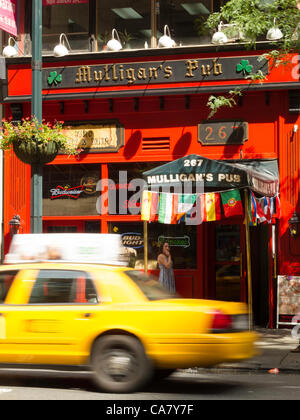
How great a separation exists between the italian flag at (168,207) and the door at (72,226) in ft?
11.0

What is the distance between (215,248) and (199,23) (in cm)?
525

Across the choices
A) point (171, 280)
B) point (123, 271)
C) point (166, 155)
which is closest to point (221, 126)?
point (166, 155)

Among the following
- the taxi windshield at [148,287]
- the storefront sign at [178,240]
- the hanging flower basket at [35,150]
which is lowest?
the taxi windshield at [148,287]

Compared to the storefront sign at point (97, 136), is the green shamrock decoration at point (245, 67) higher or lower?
higher

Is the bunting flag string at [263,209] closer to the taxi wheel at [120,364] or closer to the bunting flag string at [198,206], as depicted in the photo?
the bunting flag string at [198,206]

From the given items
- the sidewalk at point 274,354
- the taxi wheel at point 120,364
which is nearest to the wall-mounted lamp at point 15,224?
the sidewalk at point 274,354

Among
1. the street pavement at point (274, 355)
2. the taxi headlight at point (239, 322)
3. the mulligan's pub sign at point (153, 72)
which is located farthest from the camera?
the mulligan's pub sign at point (153, 72)

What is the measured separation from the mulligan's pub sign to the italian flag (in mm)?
3644

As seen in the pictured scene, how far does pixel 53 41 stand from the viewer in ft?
59.7

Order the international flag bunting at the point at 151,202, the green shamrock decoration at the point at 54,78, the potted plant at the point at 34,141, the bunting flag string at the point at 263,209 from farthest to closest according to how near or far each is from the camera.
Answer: the green shamrock decoration at the point at 54,78, the international flag bunting at the point at 151,202, the bunting flag string at the point at 263,209, the potted plant at the point at 34,141

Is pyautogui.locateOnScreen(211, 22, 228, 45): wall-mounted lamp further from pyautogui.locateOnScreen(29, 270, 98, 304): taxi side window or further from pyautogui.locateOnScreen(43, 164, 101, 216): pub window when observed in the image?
pyautogui.locateOnScreen(29, 270, 98, 304): taxi side window

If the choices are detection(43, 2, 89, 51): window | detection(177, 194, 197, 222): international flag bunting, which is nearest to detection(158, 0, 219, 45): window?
detection(43, 2, 89, 51): window

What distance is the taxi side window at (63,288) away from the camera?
902 cm

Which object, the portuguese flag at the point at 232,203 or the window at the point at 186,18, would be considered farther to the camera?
the window at the point at 186,18
